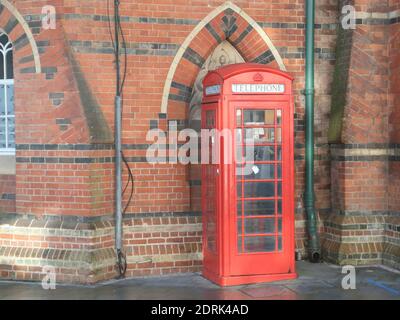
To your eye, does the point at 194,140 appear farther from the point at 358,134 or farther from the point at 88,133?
the point at 358,134

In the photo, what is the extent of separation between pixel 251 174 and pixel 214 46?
6.95 feet

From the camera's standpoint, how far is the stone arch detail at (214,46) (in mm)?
8969

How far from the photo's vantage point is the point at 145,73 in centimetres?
882

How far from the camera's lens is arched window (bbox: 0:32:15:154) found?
9.05m

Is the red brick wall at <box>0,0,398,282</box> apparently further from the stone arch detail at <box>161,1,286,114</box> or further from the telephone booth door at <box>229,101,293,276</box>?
the telephone booth door at <box>229,101,293,276</box>

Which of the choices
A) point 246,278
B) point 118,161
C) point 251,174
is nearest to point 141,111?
point 118,161

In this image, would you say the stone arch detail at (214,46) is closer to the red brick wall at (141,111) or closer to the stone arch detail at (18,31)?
the red brick wall at (141,111)

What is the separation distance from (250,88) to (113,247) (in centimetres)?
274

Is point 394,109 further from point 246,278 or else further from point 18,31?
point 18,31

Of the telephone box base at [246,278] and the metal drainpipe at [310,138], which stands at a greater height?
the metal drainpipe at [310,138]

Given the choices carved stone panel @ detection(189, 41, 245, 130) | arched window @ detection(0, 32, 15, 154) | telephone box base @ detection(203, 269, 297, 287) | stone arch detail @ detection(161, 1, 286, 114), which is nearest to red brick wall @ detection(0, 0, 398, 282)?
stone arch detail @ detection(161, 1, 286, 114)

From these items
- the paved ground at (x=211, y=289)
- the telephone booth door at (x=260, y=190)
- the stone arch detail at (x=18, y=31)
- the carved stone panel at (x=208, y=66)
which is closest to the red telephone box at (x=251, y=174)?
the telephone booth door at (x=260, y=190)

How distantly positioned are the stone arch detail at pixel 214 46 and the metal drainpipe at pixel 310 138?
470 mm

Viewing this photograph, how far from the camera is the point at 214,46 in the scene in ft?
30.1
